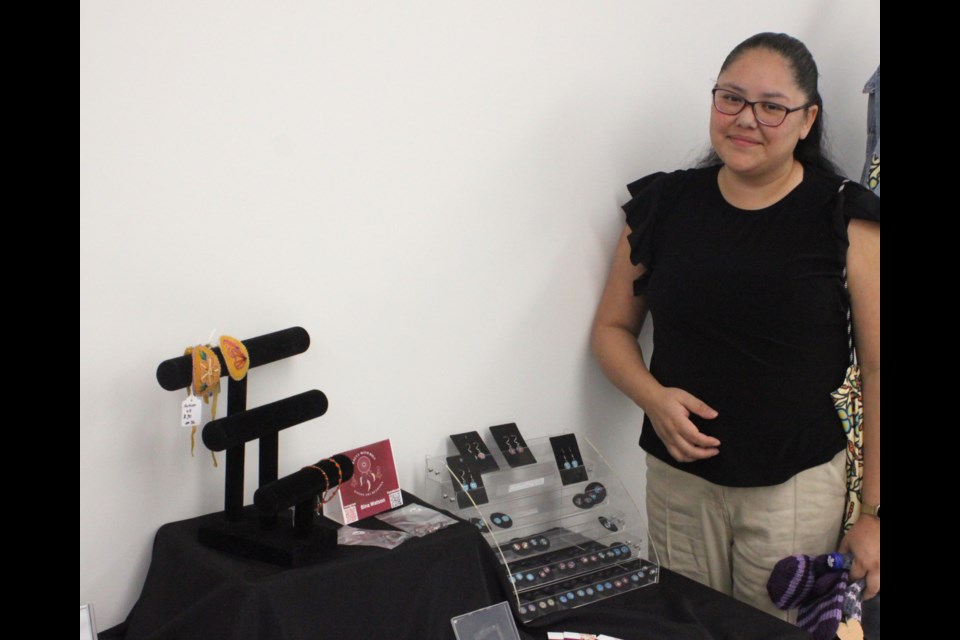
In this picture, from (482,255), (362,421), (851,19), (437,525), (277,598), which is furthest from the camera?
(851,19)

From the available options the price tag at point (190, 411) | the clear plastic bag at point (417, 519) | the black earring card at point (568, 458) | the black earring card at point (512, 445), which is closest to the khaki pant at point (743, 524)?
the black earring card at point (568, 458)

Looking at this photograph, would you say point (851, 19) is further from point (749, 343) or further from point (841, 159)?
point (749, 343)

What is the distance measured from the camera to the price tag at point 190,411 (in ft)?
5.12

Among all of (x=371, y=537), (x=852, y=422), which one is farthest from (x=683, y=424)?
(x=371, y=537)

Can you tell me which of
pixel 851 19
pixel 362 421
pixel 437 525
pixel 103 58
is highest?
pixel 851 19

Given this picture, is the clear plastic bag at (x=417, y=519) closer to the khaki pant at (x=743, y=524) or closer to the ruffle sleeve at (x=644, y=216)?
the khaki pant at (x=743, y=524)

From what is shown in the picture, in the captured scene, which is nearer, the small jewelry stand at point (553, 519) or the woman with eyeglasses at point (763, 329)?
the small jewelry stand at point (553, 519)

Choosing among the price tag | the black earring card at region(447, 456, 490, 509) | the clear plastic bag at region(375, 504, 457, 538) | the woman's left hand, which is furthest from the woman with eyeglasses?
the price tag

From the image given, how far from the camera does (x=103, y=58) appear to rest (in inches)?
61.1

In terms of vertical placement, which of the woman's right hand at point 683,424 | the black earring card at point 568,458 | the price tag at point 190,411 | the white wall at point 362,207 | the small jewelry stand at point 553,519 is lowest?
the small jewelry stand at point 553,519

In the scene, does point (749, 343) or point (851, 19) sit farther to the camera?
point (851, 19)

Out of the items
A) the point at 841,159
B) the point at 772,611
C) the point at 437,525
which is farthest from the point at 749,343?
the point at 841,159

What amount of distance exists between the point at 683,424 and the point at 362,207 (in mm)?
844
